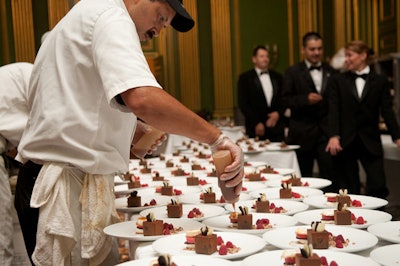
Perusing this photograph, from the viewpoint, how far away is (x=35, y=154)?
1.75 meters

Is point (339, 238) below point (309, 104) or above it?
below

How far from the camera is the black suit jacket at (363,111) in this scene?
4.16 m

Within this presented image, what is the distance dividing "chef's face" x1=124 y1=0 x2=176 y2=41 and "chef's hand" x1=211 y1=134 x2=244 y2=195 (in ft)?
1.46

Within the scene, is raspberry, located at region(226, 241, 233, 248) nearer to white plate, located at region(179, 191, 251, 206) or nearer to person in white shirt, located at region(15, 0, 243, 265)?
person in white shirt, located at region(15, 0, 243, 265)

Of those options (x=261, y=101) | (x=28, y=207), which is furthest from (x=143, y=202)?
(x=261, y=101)

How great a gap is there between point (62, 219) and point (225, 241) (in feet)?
1.79

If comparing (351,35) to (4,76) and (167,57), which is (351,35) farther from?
(4,76)

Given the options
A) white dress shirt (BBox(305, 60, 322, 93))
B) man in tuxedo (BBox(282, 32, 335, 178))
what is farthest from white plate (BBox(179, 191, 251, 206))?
white dress shirt (BBox(305, 60, 322, 93))

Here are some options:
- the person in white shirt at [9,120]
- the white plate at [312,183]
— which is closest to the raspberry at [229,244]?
the white plate at [312,183]

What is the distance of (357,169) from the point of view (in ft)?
14.2

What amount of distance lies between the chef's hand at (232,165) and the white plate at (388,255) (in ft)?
1.43

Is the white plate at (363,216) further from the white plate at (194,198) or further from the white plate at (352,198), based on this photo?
the white plate at (194,198)

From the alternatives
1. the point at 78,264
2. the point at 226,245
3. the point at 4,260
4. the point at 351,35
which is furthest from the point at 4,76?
the point at 351,35

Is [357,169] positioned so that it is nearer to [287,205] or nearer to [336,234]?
[287,205]
